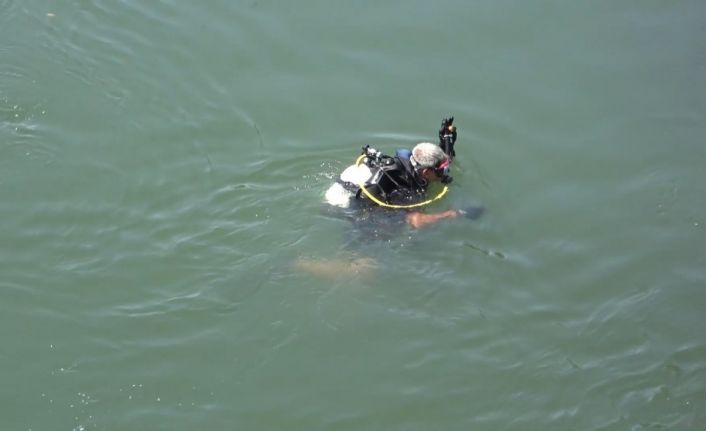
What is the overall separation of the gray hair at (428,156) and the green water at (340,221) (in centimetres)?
87

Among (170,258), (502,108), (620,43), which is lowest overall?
(170,258)

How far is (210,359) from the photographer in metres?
7.51

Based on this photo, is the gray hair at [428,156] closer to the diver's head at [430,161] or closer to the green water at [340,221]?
the diver's head at [430,161]

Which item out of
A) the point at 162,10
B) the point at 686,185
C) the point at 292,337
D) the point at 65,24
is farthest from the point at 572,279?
the point at 65,24

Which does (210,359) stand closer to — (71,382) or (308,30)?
(71,382)

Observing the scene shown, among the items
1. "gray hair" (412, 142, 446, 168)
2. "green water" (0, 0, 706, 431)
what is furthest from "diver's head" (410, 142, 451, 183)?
"green water" (0, 0, 706, 431)

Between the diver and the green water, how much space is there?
287 millimetres

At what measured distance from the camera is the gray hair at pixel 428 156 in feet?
26.4

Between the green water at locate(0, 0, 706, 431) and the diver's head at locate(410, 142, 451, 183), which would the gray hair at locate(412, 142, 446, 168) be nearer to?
the diver's head at locate(410, 142, 451, 183)

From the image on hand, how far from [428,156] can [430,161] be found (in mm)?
50

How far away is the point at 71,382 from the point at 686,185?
21.6 feet

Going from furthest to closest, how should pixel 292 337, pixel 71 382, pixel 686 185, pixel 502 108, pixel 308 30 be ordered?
1. pixel 308 30
2. pixel 502 108
3. pixel 686 185
4. pixel 292 337
5. pixel 71 382

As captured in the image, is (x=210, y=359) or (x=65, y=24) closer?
(x=210, y=359)

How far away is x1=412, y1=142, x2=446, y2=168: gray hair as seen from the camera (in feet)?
26.4
